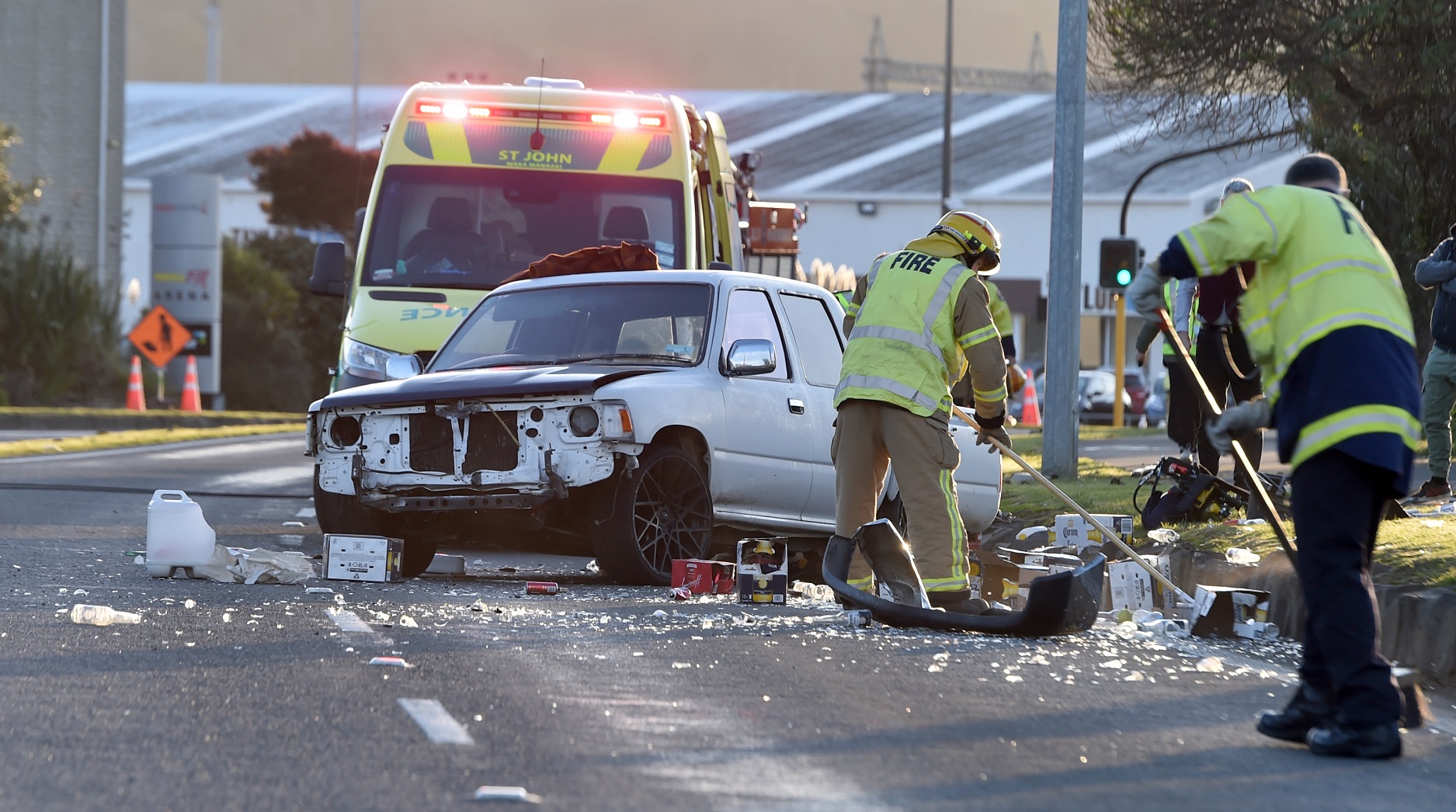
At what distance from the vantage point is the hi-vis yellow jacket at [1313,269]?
5621mm

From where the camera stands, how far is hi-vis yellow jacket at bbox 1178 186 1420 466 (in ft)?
18.4

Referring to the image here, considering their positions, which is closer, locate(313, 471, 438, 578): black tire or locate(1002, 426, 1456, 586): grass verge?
locate(1002, 426, 1456, 586): grass verge

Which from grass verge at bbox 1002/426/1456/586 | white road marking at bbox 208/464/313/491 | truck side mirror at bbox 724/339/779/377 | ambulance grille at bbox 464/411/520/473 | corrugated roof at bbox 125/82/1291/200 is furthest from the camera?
corrugated roof at bbox 125/82/1291/200

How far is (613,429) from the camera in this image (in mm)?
9141

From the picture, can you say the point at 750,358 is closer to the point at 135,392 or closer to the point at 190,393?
the point at 135,392

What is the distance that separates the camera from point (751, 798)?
473cm

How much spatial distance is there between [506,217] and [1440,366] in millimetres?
6033

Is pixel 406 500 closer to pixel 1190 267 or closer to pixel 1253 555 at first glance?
pixel 1253 555

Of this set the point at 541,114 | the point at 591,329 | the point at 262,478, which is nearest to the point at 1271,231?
the point at 591,329

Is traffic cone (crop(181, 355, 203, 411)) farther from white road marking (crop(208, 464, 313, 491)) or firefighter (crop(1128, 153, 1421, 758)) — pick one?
firefighter (crop(1128, 153, 1421, 758))

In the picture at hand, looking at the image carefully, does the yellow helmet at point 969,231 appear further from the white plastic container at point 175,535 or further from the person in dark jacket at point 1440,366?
the person in dark jacket at point 1440,366

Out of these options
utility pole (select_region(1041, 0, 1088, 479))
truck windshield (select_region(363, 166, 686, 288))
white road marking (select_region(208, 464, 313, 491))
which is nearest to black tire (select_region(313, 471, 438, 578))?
truck windshield (select_region(363, 166, 686, 288))

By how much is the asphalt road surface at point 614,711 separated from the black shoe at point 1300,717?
0.16 feet

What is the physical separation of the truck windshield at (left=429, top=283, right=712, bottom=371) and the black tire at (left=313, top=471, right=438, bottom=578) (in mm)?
927
